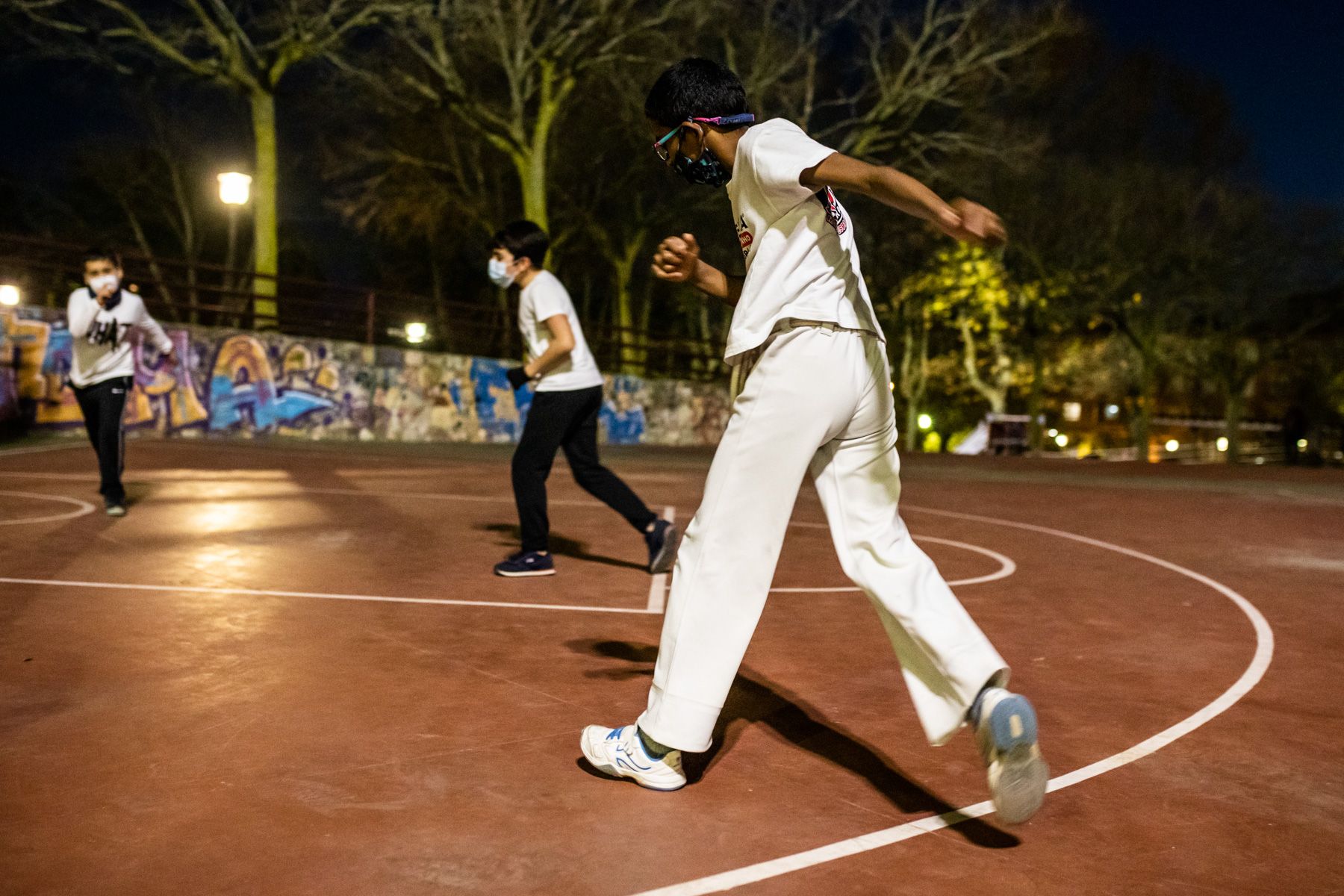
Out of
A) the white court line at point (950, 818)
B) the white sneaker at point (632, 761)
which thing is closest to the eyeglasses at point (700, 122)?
the white sneaker at point (632, 761)

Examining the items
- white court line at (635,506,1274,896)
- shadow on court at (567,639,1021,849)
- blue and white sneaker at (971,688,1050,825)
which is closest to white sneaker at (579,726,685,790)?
shadow on court at (567,639,1021,849)

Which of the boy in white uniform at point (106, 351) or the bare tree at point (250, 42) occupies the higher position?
the bare tree at point (250, 42)

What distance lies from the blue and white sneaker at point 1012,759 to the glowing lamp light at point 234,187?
20.8 m

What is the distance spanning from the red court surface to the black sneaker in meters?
0.16

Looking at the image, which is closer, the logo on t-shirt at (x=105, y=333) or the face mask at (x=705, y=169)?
the face mask at (x=705, y=169)

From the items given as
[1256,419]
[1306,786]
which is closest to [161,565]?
[1306,786]

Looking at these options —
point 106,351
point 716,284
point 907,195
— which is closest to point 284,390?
point 106,351

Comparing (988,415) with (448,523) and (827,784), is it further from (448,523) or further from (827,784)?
(827,784)

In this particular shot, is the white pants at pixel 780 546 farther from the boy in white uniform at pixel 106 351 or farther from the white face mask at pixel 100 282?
the white face mask at pixel 100 282

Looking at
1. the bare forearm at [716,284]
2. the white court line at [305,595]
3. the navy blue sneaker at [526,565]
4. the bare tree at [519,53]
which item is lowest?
the white court line at [305,595]

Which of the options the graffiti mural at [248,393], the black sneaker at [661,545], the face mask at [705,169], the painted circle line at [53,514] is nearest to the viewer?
the face mask at [705,169]

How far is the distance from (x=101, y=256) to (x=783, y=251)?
281 inches

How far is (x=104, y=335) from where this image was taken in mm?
8664

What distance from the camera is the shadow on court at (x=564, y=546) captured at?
771cm
